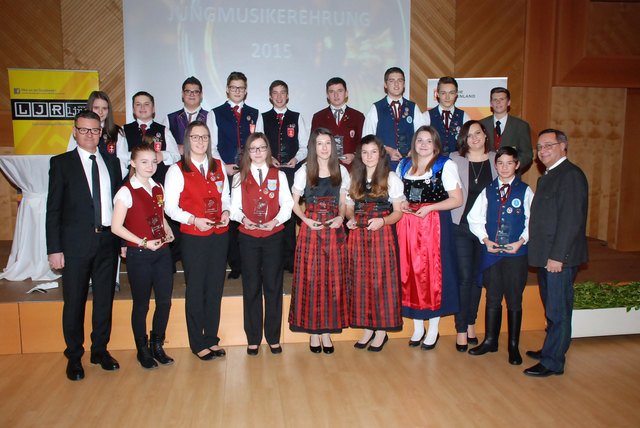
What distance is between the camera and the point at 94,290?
3.09 m

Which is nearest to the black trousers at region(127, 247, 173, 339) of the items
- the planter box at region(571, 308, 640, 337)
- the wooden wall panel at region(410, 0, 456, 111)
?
the planter box at region(571, 308, 640, 337)

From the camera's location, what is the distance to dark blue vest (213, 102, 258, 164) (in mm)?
4023

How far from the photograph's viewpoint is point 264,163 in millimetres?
3250

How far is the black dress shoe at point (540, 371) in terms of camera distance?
3094 millimetres

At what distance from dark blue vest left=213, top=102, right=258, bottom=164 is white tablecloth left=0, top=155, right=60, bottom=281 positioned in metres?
1.52

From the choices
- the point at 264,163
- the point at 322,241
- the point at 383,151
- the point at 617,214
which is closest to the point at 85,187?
the point at 264,163

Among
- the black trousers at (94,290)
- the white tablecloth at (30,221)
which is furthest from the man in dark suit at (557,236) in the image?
the white tablecloth at (30,221)

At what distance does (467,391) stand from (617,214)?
5.07 m

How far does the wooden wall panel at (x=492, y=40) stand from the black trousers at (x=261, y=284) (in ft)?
13.8

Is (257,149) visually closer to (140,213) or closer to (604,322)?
(140,213)

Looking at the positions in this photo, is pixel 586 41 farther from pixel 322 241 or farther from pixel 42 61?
pixel 42 61

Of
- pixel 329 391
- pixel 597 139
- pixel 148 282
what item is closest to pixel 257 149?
pixel 148 282

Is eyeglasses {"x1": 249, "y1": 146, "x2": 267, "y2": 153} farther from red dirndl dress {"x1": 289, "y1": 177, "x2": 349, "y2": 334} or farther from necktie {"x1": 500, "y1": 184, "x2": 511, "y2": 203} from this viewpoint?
necktie {"x1": 500, "y1": 184, "x2": 511, "y2": 203}

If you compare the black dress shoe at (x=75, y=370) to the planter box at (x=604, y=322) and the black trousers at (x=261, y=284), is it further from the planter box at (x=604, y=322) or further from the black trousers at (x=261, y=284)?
the planter box at (x=604, y=322)
